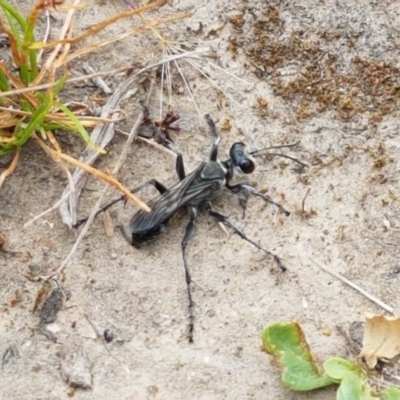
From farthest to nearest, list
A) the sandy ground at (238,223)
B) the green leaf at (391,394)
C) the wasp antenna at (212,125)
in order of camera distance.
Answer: the wasp antenna at (212,125)
the sandy ground at (238,223)
the green leaf at (391,394)

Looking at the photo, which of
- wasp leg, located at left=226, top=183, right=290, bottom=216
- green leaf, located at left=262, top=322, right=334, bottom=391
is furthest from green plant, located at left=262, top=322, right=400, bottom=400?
wasp leg, located at left=226, top=183, right=290, bottom=216

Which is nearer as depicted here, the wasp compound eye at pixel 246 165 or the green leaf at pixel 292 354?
the green leaf at pixel 292 354

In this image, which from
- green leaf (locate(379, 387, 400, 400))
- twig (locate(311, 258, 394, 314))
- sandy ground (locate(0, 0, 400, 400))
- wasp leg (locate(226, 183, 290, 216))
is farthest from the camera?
wasp leg (locate(226, 183, 290, 216))

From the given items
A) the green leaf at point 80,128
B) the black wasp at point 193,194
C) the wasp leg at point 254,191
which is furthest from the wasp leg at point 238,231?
the green leaf at point 80,128

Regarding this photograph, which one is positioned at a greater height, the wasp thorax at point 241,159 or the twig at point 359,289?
the wasp thorax at point 241,159

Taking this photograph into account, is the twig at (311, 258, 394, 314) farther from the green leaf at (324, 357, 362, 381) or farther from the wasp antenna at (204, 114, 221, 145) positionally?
the wasp antenna at (204, 114, 221, 145)

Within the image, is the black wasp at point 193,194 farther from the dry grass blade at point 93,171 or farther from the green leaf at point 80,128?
the green leaf at point 80,128

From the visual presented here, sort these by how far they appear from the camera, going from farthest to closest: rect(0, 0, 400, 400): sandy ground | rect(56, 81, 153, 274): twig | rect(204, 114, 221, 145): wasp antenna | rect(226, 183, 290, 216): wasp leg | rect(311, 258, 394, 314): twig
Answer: rect(204, 114, 221, 145): wasp antenna
rect(226, 183, 290, 216): wasp leg
rect(56, 81, 153, 274): twig
rect(311, 258, 394, 314): twig
rect(0, 0, 400, 400): sandy ground
